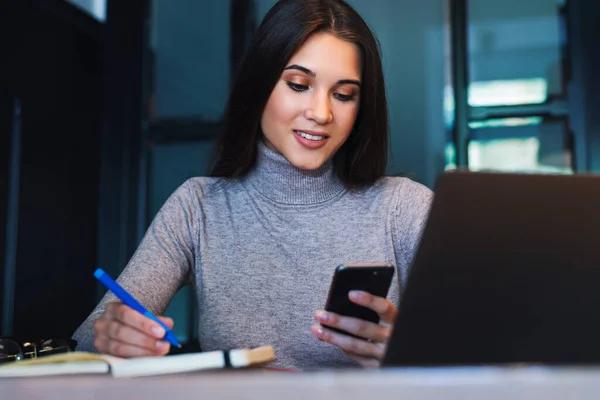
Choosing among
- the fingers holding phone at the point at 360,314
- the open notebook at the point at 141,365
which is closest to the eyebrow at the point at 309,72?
the fingers holding phone at the point at 360,314

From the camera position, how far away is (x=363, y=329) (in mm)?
979

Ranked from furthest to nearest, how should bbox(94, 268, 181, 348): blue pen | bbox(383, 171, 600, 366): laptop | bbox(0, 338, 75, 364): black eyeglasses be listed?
bbox(0, 338, 75, 364): black eyeglasses
bbox(94, 268, 181, 348): blue pen
bbox(383, 171, 600, 366): laptop

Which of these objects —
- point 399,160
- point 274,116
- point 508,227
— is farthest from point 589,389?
point 399,160

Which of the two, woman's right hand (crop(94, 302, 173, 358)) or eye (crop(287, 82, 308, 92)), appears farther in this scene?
eye (crop(287, 82, 308, 92))

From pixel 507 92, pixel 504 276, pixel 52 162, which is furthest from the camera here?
pixel 507 92

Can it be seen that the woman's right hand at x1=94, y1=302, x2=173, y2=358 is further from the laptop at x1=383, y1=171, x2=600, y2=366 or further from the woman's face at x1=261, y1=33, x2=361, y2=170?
the woman's face at x1=261, y1=33, x2=361, y2=170

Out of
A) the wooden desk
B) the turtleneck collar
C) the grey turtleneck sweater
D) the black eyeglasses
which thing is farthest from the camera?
the turtleneck collar

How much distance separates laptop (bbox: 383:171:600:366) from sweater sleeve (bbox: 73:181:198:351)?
2.45 feet

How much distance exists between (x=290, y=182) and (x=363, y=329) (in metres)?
0.63

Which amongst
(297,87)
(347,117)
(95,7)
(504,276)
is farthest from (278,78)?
(95,7)

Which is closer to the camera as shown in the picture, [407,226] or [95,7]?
[407,226]

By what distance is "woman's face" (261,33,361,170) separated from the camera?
144 centimetres

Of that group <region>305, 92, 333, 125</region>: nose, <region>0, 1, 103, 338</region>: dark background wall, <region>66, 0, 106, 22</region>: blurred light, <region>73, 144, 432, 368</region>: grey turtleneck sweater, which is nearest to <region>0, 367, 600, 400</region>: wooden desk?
<region>73, 144, 432, 368</region>: grey turtleneck sweater

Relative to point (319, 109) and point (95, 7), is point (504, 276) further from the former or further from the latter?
point (95, 7)
